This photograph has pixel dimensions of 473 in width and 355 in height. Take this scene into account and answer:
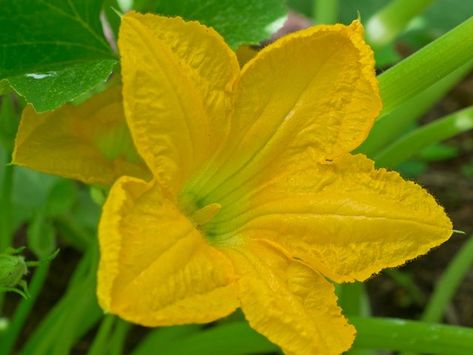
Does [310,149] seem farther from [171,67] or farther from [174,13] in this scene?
[174,13]

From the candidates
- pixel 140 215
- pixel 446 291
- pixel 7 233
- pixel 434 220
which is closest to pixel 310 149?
pixel 434 220

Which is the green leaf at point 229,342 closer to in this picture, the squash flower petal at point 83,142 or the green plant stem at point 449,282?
the squash flower petal at point 83,142

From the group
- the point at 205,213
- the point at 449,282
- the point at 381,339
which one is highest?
the point at 205,213

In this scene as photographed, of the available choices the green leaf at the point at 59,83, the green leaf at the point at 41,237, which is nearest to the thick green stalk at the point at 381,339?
the green leaf at the point at 41,237

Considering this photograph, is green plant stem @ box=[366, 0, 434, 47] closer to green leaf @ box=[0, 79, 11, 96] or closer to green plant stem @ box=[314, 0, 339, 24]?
green plant stem @ box=[314, 0, 339, 24]

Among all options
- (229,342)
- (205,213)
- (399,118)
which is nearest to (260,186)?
(205,213)

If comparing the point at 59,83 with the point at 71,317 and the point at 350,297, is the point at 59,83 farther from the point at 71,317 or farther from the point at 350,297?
the point at 350,297
